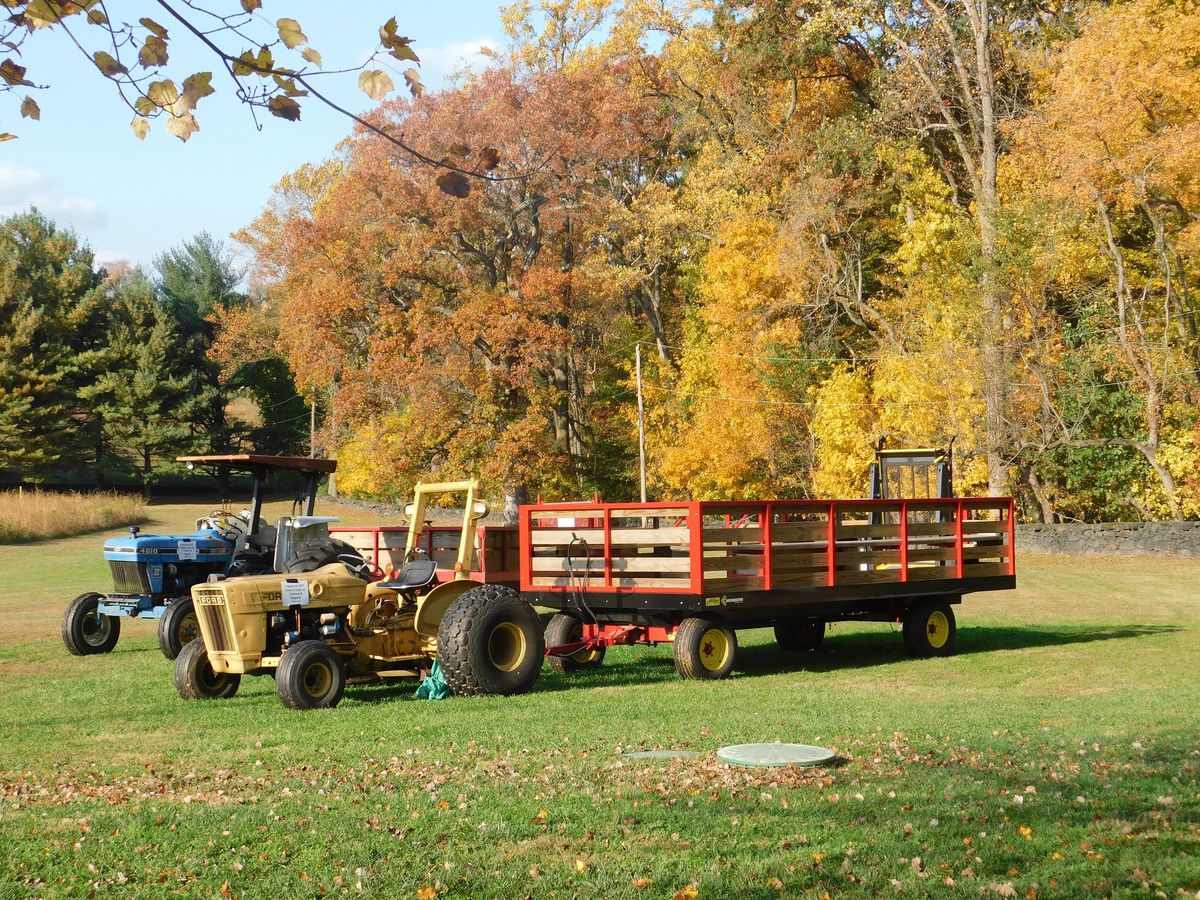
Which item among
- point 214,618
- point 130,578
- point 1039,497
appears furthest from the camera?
point 1039,497

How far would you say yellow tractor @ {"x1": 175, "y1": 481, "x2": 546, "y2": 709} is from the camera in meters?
11.3

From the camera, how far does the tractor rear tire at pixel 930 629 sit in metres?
15.5

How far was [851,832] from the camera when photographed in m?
5.86

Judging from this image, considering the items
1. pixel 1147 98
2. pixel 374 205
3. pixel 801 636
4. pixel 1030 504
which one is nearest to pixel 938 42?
pixel 1147 98

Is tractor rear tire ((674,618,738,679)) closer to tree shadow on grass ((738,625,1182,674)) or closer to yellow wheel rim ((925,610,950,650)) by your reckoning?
tree shadow on grass ((738,625,1182,674))

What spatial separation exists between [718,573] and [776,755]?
572 centimetres

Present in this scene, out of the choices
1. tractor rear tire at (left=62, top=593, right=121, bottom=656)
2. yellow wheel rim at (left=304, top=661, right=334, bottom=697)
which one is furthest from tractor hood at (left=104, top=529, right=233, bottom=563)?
yellow wheel rim at (left=304, top=661, right=334, bottom=697)

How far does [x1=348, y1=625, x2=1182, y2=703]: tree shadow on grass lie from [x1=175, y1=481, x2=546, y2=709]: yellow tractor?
1.77 feet

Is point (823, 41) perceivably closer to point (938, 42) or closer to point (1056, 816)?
point (938, 42)

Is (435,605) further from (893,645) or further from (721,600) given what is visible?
(893,645)

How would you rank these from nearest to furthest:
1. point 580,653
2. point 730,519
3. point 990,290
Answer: point 730,519, point 580,653, point 990,290

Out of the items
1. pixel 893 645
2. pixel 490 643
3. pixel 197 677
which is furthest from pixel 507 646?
pixel 893 645

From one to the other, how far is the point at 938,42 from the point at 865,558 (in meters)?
27.9

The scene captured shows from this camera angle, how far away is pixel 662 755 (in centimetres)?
813
